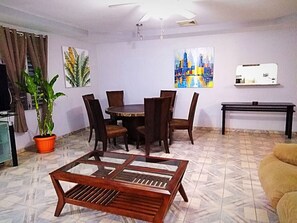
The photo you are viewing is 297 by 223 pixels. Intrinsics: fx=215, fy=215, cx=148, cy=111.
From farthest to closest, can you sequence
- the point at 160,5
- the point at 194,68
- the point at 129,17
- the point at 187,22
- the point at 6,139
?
the point at 194,68 → the point at 187,22 → the point at 129,17 → the point at 6,139 → the point at 160,5

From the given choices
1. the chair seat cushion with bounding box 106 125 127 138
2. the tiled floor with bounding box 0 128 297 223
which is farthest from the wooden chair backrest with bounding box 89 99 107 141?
the tiled floor with bounding box 0 128 297 223

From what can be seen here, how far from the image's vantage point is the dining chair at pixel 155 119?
3.36 metres

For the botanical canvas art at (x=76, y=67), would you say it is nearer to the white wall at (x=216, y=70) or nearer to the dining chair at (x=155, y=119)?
the white wall at (x=216, y=70)

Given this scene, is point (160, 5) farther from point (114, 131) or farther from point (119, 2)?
point (114, 131)

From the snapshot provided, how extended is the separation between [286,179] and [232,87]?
3.61m

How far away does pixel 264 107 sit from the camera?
451 centimetres

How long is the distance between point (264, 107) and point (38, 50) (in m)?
4.68

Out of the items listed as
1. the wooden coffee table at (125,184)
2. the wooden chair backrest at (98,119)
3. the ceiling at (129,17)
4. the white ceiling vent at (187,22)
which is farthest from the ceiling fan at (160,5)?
the wooden coffee table at (125,184)

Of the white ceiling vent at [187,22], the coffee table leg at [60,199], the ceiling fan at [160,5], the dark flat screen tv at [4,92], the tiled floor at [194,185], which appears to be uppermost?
the white ceiling vent at [187,22]

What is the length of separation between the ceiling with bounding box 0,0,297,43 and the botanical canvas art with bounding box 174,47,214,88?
0.43 metres

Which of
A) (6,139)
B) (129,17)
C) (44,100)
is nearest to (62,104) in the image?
(44,100)

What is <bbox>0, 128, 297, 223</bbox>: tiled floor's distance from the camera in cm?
201

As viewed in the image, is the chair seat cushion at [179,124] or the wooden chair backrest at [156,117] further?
the chair seat cushion at [179,124]

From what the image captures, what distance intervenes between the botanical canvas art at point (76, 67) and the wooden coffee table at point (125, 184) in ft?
10.4
